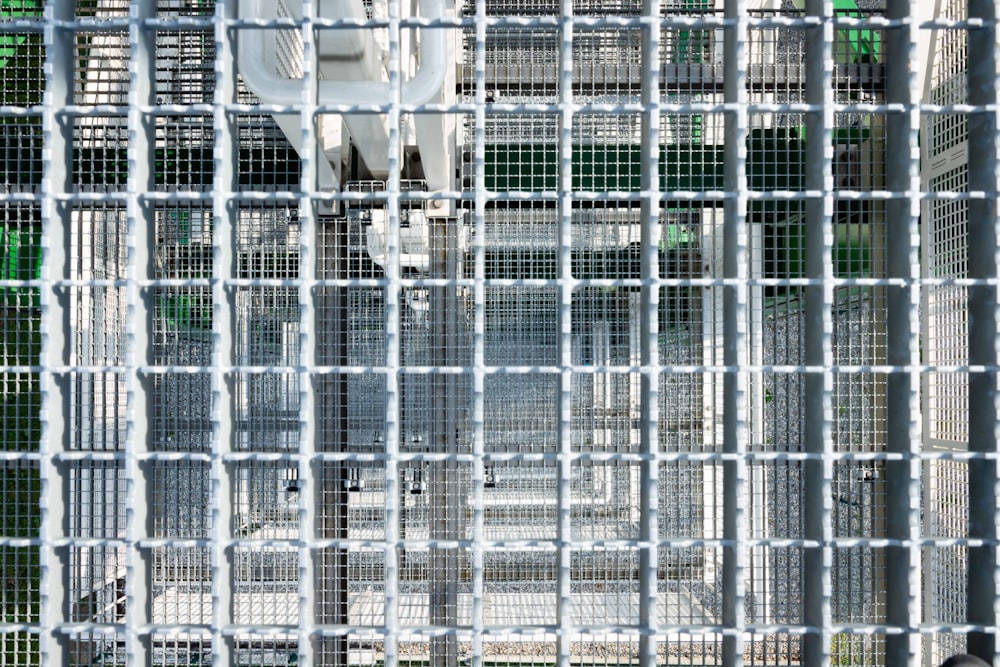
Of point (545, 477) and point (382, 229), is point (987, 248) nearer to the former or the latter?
point (545, 477)

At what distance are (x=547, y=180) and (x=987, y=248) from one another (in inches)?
78.9

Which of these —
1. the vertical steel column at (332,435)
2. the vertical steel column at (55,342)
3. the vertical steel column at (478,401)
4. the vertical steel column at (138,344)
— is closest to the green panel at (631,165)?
the vertical steel column at (332,435)

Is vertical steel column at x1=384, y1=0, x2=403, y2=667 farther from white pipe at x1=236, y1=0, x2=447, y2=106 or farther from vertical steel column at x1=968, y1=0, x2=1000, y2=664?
vertical steel column at x1=968, y1=0, x2=1000, y2=664

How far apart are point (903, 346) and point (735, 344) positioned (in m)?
0.40

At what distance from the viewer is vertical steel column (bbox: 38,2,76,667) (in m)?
1.46

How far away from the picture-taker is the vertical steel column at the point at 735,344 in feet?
4.77

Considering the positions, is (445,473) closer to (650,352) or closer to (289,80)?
(650,352)

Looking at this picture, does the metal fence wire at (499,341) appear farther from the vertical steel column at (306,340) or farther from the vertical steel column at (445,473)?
the vertical steel column at (306,340)

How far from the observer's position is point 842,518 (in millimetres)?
3074

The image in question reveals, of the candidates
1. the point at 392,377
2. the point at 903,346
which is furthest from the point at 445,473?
the point at 903,346

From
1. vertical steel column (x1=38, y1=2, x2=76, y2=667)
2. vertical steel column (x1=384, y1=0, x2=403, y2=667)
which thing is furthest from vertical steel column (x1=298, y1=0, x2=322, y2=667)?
vertical steel column (x1=38, y1=2, x2=76, y2=667)

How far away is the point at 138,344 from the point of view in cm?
147

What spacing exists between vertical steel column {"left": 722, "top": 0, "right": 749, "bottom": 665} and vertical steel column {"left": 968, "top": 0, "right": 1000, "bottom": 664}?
54 cm

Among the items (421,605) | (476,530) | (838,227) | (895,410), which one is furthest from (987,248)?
(421,605)
